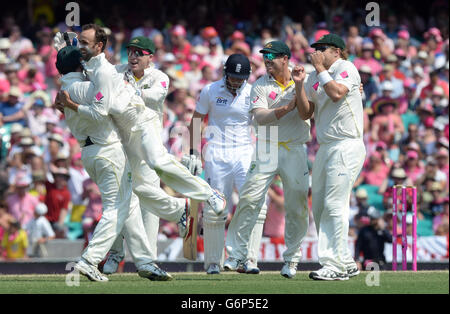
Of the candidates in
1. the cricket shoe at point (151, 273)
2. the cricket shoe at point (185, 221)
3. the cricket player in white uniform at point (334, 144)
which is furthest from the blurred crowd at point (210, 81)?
the cricket shoe at point (151, 273)

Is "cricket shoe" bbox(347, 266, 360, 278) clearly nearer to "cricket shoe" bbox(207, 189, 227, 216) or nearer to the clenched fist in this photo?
Answer: "cricket shoe" bbox(207, 189, 227, 216)

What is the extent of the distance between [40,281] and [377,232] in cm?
482

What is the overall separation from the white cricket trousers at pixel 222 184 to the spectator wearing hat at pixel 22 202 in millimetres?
4144

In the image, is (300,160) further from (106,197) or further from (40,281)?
(40,281)

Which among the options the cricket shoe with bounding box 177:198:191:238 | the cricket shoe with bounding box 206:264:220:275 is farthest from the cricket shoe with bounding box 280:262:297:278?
the cricket shoe with bounding box 177:198:191:238

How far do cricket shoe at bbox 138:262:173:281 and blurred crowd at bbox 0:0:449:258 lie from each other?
14.0ft

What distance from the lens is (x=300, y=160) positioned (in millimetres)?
11367

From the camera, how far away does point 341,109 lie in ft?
34.8

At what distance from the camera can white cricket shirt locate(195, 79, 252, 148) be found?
40.2ft

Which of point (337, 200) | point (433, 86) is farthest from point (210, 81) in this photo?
point (337, 200)

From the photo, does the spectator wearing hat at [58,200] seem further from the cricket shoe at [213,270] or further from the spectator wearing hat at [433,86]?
the spectator wearing hat at [433,86]

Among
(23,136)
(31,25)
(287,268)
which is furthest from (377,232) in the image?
(31,25)

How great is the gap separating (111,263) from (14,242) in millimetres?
3821

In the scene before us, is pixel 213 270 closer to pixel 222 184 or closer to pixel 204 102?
pixel 222 184
